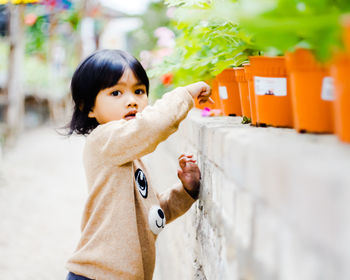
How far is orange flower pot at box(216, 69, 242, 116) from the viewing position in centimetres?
201

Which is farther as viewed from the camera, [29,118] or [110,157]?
[29,118]

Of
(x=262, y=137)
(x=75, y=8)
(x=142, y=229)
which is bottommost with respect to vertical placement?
(x=142, y=229)

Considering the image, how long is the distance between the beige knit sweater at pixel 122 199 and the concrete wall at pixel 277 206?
0.63 feet

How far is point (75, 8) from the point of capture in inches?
555

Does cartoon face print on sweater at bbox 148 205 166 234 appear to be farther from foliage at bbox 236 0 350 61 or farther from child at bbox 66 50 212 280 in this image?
foliage at bbox 236 0 350 61

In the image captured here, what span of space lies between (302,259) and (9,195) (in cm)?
556

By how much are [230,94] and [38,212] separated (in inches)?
144

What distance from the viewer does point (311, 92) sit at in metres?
1.07

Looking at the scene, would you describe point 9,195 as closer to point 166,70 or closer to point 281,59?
point 166,70

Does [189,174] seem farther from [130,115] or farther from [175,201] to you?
[130,115]

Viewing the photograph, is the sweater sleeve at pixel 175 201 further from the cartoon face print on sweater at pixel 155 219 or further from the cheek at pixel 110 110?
the cheek at pixel 110 110

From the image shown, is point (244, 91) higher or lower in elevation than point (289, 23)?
lower

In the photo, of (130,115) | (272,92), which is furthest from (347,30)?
(130,115)

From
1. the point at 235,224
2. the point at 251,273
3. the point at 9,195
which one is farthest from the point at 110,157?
the point at 9,195
